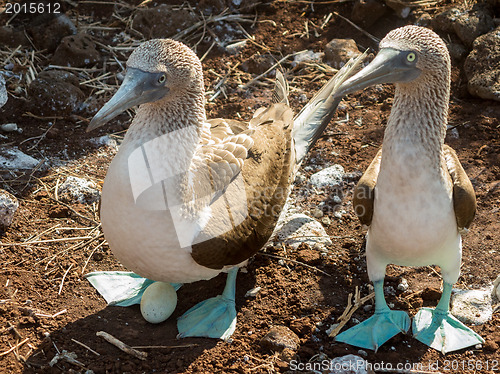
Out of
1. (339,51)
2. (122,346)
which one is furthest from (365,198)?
(339,51)

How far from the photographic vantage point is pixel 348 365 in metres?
3.47

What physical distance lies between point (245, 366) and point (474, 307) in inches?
61.1

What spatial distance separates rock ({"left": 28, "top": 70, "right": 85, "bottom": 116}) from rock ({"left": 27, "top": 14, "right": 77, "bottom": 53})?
0.77 m

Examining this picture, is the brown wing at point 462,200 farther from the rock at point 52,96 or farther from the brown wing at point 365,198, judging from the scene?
the rock at point 52,96

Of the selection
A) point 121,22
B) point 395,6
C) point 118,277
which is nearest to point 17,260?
point 118,277

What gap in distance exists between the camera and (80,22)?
6.72 meters

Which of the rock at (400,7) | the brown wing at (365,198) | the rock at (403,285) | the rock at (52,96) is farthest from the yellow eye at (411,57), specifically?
the rock at (52,96)

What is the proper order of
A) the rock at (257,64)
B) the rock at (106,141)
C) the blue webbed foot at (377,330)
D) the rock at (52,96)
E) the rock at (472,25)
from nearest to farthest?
the blue webbed foot at (377,330) → the rock at (106,141) → the rock at (52,96) → the rock at (472,25) → the rock at (257,64)

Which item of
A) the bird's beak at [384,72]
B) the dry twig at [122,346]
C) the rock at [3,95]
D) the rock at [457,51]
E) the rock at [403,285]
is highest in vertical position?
the bird's beak at [384,72]

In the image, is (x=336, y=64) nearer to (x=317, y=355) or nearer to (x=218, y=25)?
(x=218, y=25)

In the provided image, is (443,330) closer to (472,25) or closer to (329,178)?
(329,178)

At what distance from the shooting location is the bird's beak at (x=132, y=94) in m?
3.25

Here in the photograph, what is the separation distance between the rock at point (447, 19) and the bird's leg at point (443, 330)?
126 inches

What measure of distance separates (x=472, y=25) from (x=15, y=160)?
14.2 ft
